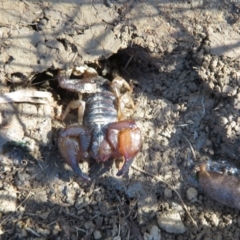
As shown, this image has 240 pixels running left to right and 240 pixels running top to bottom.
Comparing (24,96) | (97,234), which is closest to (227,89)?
(97,234)

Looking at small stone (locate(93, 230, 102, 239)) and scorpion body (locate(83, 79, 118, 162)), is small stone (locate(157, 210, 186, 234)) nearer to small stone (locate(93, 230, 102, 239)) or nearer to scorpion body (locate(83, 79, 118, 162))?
small stone (locate(93, 230, 102, 239))

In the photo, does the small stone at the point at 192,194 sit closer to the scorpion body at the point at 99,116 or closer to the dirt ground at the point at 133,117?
the dirt ground at the point at 133,117

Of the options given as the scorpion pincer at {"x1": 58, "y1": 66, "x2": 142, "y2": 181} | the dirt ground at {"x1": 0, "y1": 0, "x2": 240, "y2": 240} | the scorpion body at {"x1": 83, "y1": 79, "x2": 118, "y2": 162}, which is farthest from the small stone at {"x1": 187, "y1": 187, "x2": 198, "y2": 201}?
the scorpion body at {"x1": 83, "y1": 79, "x2": 118, "y2": 162}

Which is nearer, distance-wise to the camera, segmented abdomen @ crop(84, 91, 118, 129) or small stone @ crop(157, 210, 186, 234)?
small stone @ crop(157, 210, 186, 234)

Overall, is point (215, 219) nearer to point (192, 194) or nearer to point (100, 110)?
point (192, 194)

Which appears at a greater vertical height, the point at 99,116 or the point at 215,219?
the point at 99,116

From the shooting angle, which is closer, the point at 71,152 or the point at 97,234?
the point at 97,234
